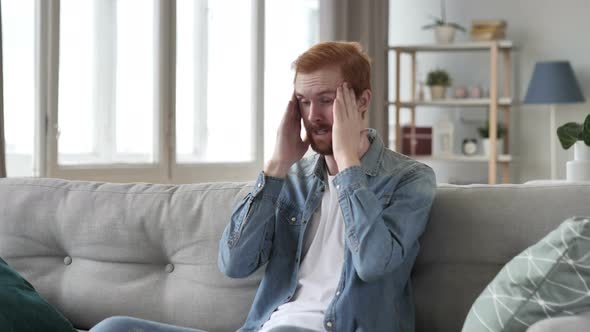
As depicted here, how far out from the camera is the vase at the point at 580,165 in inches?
105

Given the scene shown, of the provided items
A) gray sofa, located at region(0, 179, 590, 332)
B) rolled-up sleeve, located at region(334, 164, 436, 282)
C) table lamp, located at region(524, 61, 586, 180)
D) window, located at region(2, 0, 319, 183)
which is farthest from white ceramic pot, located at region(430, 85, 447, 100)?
rolled-up sleeve, located at region(334, 164, 436, 282)

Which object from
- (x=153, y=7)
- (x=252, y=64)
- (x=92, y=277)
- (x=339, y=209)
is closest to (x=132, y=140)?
(x=153, y=7)

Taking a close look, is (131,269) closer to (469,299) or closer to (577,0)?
(469,299)

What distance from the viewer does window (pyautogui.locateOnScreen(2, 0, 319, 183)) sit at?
4.12 meters

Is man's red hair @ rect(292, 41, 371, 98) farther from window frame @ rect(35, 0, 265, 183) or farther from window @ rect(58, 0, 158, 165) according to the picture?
window @ rect(58, 0, 158, 165)

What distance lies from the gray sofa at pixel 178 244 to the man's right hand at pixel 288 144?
183mm

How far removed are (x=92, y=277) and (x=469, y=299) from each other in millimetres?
1023

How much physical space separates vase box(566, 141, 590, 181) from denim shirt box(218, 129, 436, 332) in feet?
2.78

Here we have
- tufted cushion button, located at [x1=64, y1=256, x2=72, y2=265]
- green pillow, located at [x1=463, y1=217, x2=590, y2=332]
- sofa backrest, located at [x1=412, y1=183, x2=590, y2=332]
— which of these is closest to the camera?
green pillow, located at [x1=463, y1=217, x2=590, y2=332]

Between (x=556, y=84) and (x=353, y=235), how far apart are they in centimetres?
456

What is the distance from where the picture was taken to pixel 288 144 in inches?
85.6

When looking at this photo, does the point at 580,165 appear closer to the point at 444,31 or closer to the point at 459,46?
the point at 459,46

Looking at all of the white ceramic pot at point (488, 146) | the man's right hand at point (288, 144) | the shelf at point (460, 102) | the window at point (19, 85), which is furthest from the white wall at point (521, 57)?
the man's right hand at point (288, 144)

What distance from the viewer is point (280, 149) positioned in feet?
7.10
